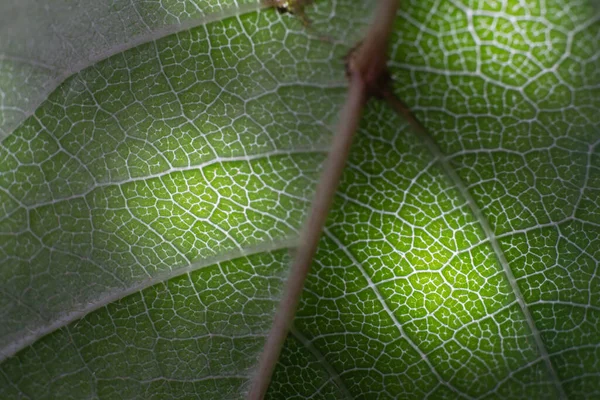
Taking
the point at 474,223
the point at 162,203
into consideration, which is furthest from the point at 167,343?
the point at 474,223

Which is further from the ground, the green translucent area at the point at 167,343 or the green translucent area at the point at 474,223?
the green translucent area at the point at 474,223

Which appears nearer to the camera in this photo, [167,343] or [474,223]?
[474,223]

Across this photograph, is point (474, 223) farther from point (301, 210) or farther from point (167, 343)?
point (167, 343)

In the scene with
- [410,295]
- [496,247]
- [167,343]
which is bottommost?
[167,343]

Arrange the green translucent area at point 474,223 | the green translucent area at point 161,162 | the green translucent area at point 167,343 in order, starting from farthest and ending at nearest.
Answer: the green translucent area at point 167,343
the green translucent area at point 161,162
the green translucent area at point 474,223

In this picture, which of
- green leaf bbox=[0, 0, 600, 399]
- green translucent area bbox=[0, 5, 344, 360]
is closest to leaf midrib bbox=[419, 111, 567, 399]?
green leaf bbox=[0, 0, 600, 399]

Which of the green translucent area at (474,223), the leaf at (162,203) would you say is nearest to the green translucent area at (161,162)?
the leaf at (162,203)

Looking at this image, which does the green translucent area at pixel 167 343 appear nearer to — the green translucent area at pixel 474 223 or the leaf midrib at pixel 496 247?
the green translucent area at pixel 474 223

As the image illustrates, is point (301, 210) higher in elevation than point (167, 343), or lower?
higher
